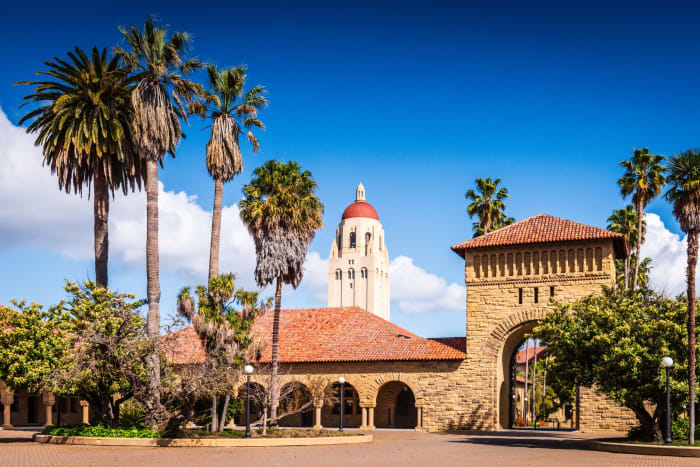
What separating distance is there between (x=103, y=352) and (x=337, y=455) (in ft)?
32.3

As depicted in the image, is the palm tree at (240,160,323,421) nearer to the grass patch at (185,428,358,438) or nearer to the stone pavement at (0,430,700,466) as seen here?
the grass patch at (185,428,358,438)

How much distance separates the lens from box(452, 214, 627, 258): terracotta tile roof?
38.0 metres

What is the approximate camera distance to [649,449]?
24844 millimetres

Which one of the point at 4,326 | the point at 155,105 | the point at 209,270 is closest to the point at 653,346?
the point at 209,270

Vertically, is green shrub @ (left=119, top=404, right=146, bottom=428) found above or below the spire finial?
below

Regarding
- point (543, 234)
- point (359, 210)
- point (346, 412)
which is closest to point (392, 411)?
point (346, 412)

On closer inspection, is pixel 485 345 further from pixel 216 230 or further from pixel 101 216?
pixel 101 216

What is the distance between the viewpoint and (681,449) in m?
24.0

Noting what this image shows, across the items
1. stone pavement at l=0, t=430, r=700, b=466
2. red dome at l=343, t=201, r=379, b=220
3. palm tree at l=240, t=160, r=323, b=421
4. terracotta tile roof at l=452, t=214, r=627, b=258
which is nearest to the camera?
stone pavement at l=0, t=430, r=700, b=466

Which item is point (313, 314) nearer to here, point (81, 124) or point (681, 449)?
point (81, 124)

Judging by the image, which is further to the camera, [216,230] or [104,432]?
[216,230]

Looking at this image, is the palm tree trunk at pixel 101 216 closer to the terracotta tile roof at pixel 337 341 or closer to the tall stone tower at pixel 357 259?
the terracotta tile roof at pixel 337 341

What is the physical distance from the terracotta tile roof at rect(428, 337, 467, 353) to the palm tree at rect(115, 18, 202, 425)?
56.6 ft

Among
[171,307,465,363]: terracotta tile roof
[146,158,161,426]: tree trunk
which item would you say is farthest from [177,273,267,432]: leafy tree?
[171,307,465,363]: terracotta tile roof
